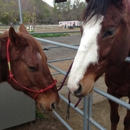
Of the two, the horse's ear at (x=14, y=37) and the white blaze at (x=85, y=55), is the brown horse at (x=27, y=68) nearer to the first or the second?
the horse's ear at (x=14, y=37)

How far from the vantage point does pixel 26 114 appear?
9.85 feet

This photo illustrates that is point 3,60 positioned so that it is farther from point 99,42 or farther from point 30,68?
point 99,42

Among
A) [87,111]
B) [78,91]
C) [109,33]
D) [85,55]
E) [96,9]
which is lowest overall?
[87,111]

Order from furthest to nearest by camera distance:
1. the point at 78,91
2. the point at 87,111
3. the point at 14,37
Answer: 1. the point at 87,111
2. the point at 14,37
3. the point at 78,91

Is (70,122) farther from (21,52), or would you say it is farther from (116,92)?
(21,52)

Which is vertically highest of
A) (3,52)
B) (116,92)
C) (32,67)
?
(3,52)

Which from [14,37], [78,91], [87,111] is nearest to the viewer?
[78,91]

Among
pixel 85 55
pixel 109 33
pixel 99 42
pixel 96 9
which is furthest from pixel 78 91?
pixel 96 9

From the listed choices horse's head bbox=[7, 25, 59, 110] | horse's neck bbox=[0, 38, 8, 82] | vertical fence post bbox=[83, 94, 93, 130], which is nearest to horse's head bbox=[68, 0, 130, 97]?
horse's head bbox=[7, 25, 59, 110]

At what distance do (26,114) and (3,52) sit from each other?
5.37 ft

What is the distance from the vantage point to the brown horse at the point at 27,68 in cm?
169

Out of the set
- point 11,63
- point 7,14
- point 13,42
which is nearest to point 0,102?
point 11,63

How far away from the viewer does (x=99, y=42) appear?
4.09 ft

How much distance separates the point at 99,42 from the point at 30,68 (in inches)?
30.8
